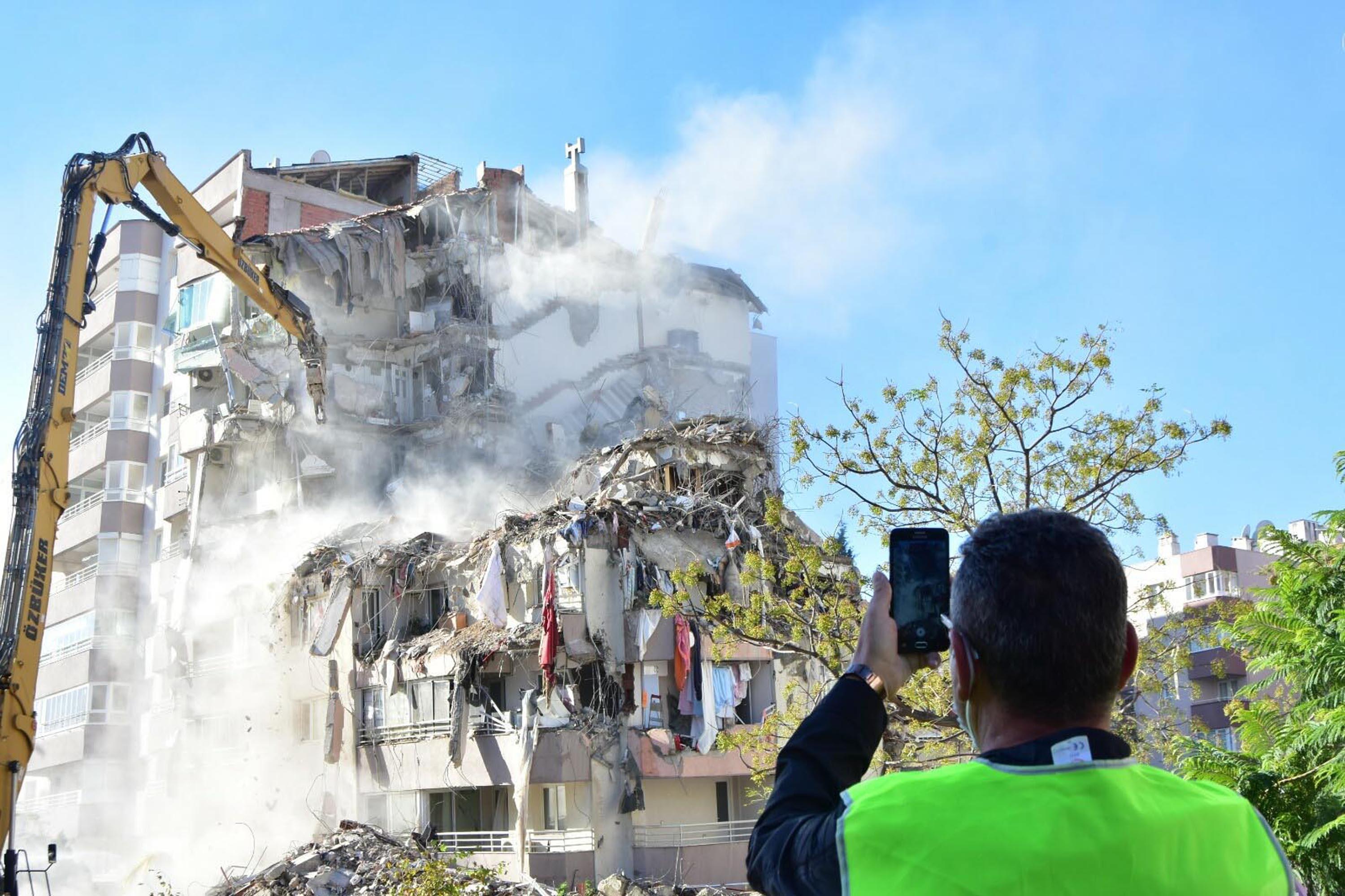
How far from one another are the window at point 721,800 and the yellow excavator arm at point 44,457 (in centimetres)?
1516

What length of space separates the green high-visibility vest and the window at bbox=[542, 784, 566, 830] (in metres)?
26.3

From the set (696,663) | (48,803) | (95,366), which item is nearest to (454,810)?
(696,663)

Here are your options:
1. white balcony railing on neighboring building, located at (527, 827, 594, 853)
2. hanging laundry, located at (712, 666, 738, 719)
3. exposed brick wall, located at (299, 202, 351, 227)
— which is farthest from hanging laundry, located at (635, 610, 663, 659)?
exposed brick wall, located at (299, 202, 351, 227)

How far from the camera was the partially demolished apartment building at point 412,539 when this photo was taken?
91.7 feet

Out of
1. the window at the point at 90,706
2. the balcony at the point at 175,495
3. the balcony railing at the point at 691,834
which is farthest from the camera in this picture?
the window at the point at 90,706

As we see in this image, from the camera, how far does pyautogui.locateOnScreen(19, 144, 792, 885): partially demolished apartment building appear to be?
28.0 meters

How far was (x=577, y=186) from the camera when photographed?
44.8 meters

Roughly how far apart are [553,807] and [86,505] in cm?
2614

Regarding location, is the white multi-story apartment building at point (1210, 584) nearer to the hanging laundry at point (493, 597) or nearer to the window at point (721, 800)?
the window at point (721, 800)

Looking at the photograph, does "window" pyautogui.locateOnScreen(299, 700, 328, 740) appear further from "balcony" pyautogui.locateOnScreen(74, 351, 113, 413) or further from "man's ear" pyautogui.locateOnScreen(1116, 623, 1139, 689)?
"man's ear" pyautogui.locateOnScreen(1116, 623, 1139, 689)

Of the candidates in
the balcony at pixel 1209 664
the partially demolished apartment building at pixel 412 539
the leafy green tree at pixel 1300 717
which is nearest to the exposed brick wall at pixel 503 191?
the partially demolished apartment building at pixel 412 539

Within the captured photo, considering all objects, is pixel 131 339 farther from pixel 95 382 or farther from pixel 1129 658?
pixel 1129 658

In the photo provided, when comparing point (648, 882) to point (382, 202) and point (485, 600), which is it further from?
point (382, 202)

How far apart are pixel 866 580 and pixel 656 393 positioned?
27.7 m
